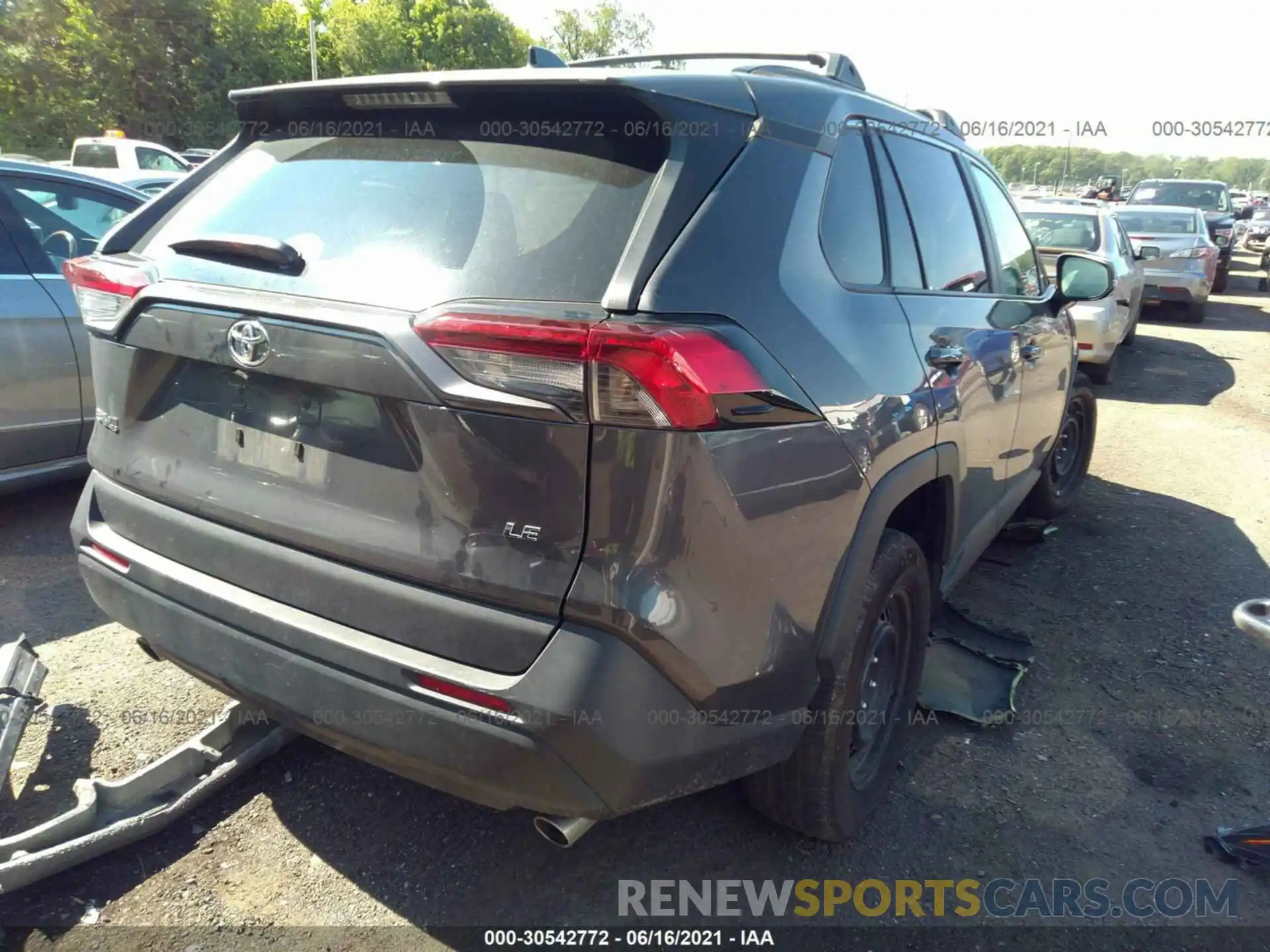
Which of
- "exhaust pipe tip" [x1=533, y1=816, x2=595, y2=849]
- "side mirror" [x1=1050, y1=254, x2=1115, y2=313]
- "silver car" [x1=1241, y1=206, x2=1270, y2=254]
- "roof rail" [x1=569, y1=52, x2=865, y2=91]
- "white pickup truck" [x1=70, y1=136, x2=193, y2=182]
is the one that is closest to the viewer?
"exhaust pipe tip" [x1=533, y1=816, x2=595, y2=849]

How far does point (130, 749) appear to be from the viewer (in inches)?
111

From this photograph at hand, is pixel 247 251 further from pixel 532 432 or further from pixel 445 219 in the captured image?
pixel 532 432

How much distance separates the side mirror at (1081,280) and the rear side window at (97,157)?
16.7 meters

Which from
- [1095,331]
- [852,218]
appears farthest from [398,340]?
[1095,331]

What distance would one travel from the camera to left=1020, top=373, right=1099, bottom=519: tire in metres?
5.14

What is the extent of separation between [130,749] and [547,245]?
84.8 inches

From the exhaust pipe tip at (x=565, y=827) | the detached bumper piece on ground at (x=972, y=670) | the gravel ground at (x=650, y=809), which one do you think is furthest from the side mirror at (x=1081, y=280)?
the exhaust pipe tip at (x=565, y=827)

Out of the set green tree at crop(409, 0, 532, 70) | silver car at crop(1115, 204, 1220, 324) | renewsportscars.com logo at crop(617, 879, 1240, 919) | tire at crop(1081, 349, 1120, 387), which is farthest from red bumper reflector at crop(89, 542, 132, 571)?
green tree at crop(409, 0, 532, 70)

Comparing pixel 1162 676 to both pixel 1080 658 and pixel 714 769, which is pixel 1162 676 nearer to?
pixel 1080 658

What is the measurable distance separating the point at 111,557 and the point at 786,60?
2518mm

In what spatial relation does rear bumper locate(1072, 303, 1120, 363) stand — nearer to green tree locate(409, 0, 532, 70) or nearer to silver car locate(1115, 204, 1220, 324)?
silver car locate(1115, 204, 1220, 324)

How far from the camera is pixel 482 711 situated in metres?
1.73

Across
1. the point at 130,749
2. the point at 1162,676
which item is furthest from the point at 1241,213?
the point at 130,749

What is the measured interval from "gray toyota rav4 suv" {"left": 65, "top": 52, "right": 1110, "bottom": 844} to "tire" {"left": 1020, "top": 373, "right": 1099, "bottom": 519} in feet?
10.1
